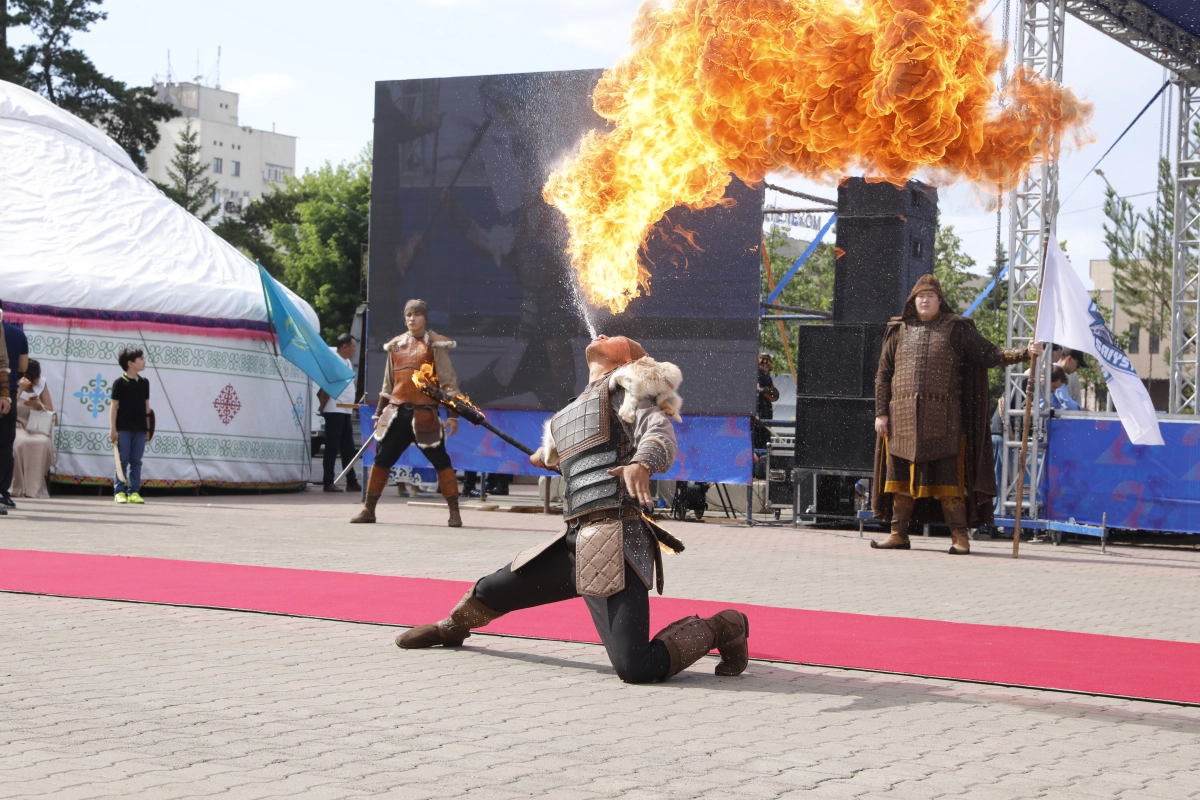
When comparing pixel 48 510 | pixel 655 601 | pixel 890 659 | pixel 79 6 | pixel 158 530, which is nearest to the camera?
pixel 890 659

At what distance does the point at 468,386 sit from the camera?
649 inches

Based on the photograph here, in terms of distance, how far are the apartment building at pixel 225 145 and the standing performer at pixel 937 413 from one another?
110210 millimetres

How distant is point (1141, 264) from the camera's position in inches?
1609

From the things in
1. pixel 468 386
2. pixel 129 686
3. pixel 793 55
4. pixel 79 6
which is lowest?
pixel 129 686

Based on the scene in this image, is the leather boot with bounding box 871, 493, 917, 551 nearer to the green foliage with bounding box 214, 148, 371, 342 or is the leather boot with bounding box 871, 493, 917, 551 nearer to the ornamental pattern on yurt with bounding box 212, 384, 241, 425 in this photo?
the ornamental pattern on yurt with bounding box 212, 384, 241, 425

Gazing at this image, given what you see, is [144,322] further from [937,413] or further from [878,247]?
[937,413]

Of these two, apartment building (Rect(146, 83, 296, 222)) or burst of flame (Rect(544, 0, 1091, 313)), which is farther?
apartment building (Rect(146, 83, 296, 222))

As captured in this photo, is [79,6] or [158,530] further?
[79,6]

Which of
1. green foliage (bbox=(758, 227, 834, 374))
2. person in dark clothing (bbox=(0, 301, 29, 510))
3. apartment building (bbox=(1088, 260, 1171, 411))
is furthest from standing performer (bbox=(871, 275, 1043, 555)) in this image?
apartment building (bbox=(1088, 260, 1171, 411))

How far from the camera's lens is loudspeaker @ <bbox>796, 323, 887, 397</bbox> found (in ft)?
48.3

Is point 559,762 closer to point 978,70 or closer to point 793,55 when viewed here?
point 793,55

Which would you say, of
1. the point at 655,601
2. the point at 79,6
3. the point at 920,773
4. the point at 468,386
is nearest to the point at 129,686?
the point at 920,773

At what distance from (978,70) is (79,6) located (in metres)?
49.9

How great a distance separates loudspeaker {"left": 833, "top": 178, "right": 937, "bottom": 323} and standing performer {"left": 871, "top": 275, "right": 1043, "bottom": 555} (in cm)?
190
